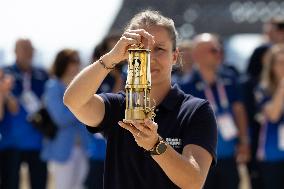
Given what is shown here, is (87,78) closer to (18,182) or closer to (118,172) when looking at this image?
(118,172)

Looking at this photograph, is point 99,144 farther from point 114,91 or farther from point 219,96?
point 219,96

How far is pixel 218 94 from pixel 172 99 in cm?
452

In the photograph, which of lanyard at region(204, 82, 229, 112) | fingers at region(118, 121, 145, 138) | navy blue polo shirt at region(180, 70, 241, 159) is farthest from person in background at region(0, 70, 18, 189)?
fingers at region(118, 121, 145, 138)

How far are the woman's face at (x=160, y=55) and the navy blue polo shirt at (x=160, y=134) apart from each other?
143 millimetres

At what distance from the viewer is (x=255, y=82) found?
34.6 ft

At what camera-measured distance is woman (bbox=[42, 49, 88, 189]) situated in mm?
9414

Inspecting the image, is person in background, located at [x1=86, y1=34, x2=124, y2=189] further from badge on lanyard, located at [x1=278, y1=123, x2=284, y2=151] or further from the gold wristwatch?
the gold wristwatch

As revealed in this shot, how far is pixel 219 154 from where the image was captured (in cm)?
863

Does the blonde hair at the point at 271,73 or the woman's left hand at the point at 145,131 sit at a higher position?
the woman's left hand at the point at 145,131

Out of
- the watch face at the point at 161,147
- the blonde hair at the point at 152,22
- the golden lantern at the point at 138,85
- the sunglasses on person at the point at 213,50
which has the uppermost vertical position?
the blonde hair at the point at 152,22

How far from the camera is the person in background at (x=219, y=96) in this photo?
28.0 feet

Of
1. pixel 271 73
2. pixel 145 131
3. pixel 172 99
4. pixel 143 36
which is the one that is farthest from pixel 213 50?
pixel 145 131

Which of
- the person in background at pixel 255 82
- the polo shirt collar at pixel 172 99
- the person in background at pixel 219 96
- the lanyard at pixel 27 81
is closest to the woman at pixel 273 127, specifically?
the person in background at pixel 219 96

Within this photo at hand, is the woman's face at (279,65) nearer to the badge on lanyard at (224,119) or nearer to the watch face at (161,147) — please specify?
the badge on lanyard at (224,119)
